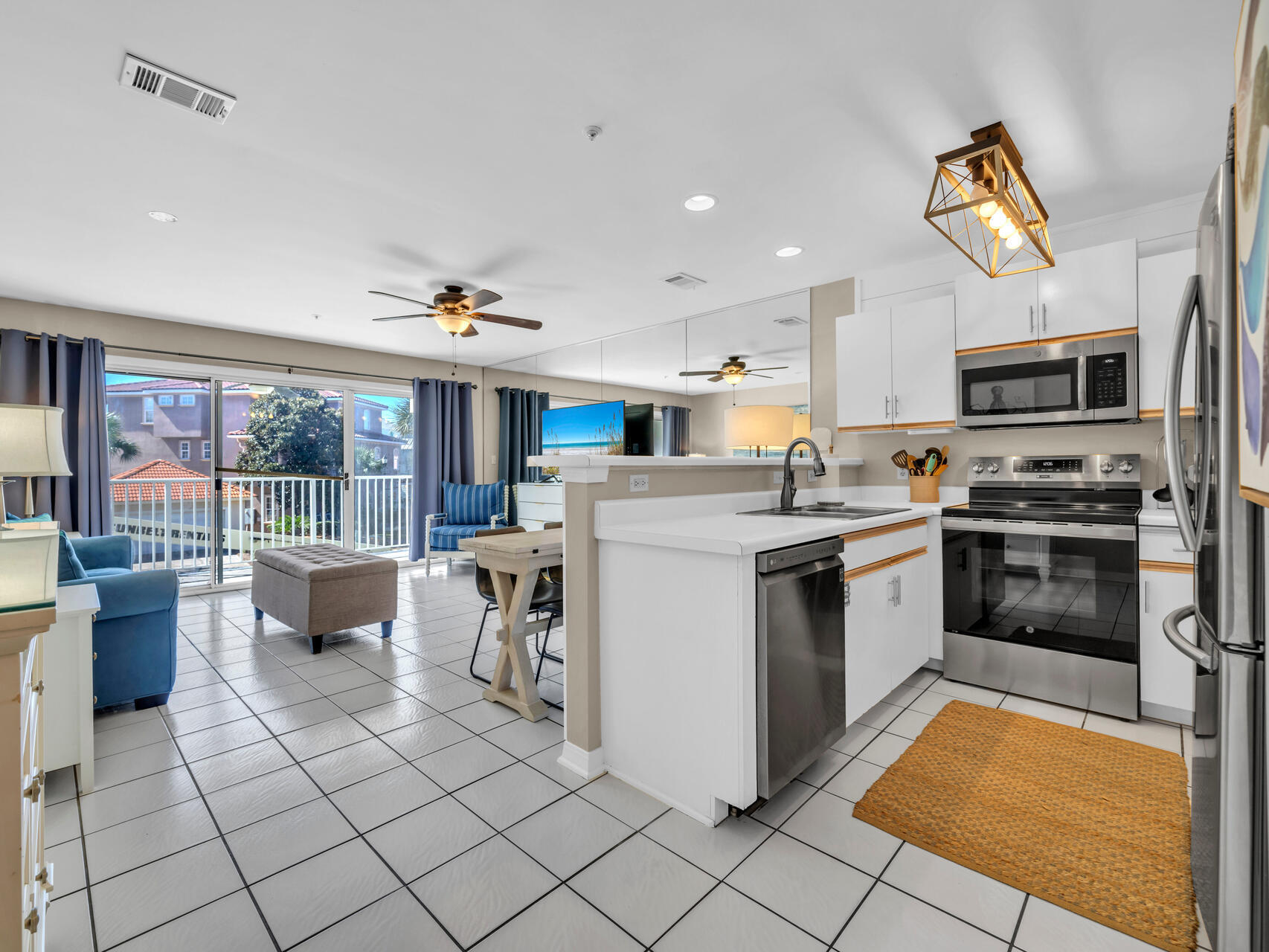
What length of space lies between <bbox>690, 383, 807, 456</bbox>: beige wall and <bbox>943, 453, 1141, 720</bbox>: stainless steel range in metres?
1.61

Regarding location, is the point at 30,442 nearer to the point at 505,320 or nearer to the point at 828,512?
the point at 505,320

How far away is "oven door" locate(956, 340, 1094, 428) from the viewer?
2.85m

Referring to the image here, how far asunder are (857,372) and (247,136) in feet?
10.8

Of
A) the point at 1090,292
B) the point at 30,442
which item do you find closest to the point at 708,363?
the point at 1090,292

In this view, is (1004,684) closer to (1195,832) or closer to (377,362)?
(1195,832)

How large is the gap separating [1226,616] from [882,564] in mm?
1495

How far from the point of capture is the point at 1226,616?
3.40 feet

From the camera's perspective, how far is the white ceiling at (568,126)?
5.93ft

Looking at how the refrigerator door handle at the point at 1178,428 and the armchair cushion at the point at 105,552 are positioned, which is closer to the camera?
the refrigerator door handle at the point at 1178,428

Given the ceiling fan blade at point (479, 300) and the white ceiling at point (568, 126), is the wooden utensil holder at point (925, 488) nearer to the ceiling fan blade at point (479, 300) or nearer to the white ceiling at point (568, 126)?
the white ceiling at point (568, 126)

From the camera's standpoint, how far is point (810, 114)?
2260 millimetres

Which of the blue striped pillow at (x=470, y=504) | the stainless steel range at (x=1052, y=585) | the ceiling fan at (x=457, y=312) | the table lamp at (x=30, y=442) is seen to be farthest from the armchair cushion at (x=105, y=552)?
the stainless steel range at (x=1052, y=585)

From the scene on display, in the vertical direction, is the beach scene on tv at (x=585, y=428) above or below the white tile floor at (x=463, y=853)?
above

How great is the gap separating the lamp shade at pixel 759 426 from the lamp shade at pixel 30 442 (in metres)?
3.44
